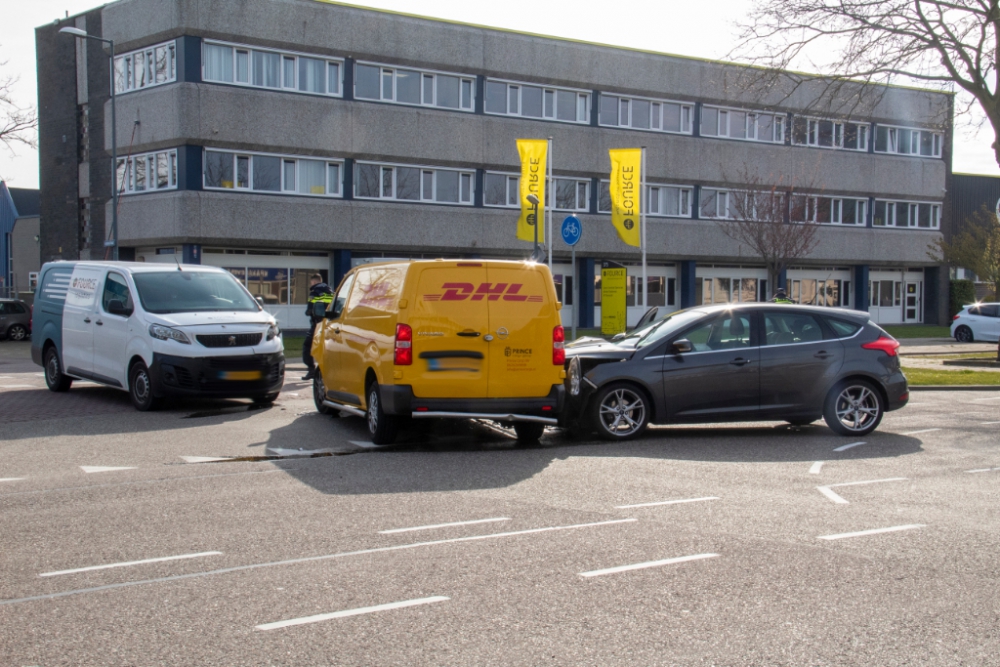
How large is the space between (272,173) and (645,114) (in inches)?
632

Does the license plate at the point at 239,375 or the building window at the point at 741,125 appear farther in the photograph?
the building window at the point at 741,125

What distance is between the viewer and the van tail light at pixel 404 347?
10.4 metres

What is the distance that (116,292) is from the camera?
14727 mm

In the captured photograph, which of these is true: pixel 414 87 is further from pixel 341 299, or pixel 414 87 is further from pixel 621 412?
pixel 621 412

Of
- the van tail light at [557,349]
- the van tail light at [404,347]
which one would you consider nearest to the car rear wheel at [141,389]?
the van tail light at [404,347]

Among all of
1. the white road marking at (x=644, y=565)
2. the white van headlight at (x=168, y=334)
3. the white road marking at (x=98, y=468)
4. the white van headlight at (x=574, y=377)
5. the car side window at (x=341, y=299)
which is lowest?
the white road marking at (x=98, y=468)

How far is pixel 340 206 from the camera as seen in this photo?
35969 mm

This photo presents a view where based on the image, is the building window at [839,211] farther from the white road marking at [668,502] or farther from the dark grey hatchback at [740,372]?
the white road marking at [668,502]

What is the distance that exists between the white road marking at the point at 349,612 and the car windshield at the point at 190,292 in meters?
10.1

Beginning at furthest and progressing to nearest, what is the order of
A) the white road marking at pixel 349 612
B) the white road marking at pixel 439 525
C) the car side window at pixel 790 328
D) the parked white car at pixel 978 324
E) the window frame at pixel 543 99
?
the window frame at pixel 543 99 < the parked white car at pixel 978 324 < the car side window at pixel 790 328 < the white road marking at pixel 439 525 < the white road marking at pixel 349 612

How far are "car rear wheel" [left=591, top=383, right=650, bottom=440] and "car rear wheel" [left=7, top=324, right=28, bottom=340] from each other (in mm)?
30053

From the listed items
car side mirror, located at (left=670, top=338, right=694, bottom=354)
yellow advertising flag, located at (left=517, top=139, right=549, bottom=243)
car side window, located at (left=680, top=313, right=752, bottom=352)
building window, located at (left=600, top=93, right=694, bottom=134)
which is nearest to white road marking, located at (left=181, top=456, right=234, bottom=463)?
car side mirror, located at (left=670, top=338, right=694, bottom=354)

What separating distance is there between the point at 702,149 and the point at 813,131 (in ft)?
20.7

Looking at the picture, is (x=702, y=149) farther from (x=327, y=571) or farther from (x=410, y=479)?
(x=327, y=571)
